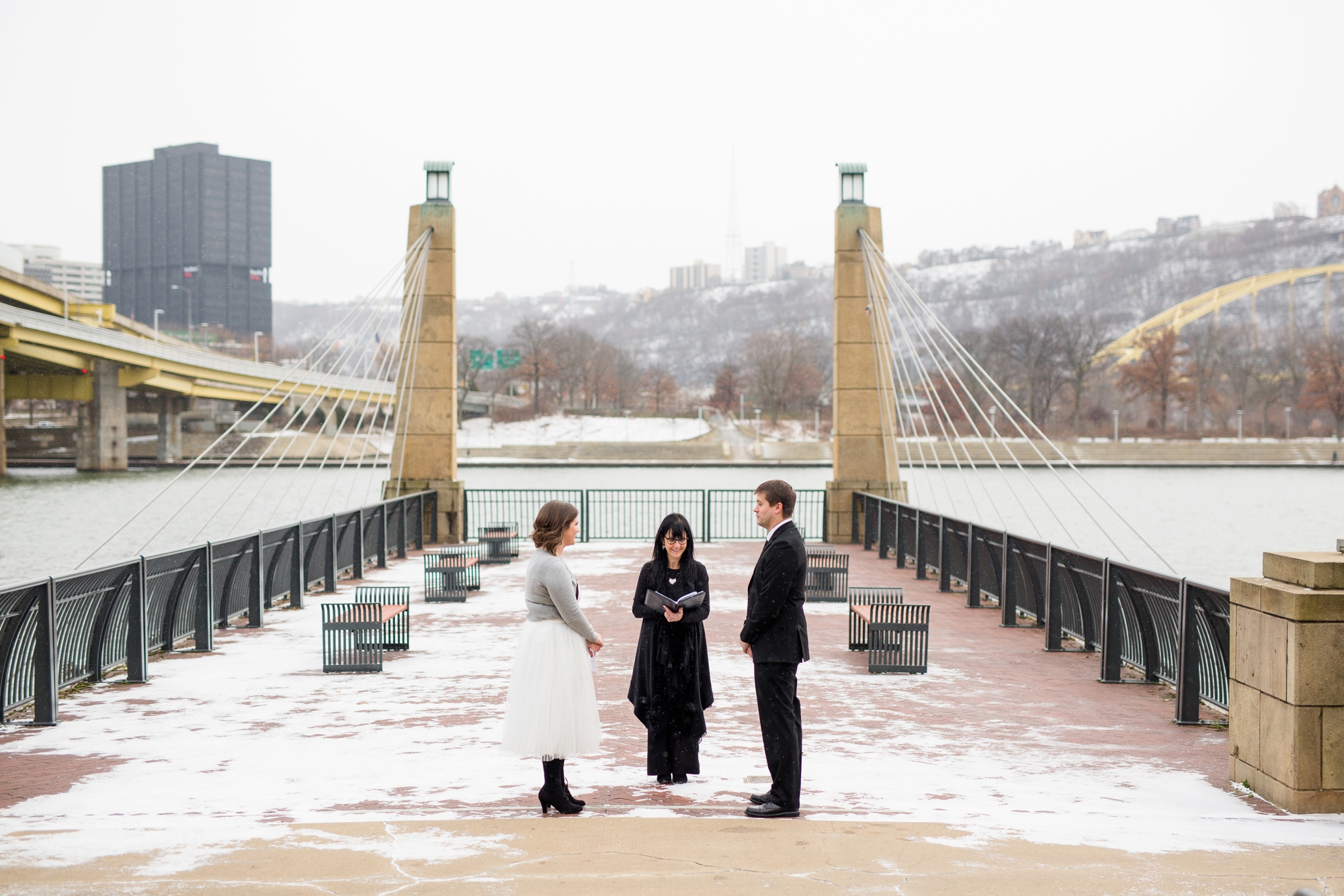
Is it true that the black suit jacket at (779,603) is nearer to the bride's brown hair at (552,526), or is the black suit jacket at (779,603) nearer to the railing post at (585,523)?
the bride's brown hair at (552,526)

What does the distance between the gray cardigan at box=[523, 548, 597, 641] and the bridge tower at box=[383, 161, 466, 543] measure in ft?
59.7

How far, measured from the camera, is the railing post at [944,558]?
652 inches

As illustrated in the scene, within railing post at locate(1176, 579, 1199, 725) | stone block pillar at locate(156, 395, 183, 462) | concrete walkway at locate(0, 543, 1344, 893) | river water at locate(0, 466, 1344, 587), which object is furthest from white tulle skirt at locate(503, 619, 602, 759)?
stone block pillar at locate(156, 395, 183, 462)

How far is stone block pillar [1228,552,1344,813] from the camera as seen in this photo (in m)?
5.70

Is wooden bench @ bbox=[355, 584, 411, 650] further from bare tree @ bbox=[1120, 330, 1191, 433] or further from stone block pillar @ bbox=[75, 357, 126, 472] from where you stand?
bare tree @ bbox=[1120, 330, 1191, 433]

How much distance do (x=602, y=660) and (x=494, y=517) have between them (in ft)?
98.5

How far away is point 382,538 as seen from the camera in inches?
765

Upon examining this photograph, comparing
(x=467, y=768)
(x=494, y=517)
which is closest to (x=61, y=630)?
(x=467, y=768)

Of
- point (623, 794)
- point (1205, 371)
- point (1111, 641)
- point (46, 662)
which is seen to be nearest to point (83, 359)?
point (46, 662)

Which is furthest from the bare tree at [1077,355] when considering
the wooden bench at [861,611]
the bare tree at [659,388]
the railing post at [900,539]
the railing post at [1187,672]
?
the railing post at [1187,672]

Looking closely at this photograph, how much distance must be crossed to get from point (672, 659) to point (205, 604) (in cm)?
736

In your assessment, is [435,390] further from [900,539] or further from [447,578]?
Result: [900,539]

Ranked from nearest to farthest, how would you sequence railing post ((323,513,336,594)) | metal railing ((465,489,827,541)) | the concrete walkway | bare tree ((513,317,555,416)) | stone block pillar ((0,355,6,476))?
1. the concrete walkway
2. railing post ((323,513,336,594))
3. metal railing ((465,489,827,541))
4. stone block pillar ((0,355,6,476))
5. bare tree ((513,317,555,416))

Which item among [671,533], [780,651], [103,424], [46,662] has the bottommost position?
[46,662]
